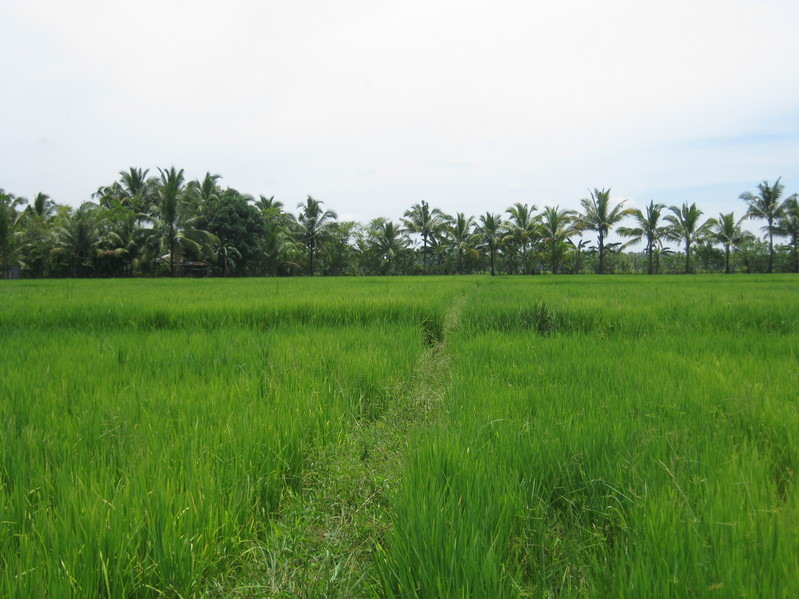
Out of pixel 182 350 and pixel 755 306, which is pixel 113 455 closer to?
pixel 182 350

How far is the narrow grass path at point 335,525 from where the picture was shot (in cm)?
104

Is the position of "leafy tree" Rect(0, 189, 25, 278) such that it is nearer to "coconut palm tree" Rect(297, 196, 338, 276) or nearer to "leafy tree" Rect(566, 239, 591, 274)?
"coconut palm tree" Rect(297, 196, 338, 276)

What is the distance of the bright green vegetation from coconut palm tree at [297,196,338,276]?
104 ft

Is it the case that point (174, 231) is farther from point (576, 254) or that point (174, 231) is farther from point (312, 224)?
point (576, 254)

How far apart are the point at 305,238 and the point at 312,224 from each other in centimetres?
145

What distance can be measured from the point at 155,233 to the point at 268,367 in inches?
1129

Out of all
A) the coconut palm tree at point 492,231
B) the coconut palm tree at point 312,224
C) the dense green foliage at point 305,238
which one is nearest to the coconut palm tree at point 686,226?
the dense green foliage at point 305,238

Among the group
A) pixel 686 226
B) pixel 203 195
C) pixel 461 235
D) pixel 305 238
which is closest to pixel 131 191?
pixel 203 195

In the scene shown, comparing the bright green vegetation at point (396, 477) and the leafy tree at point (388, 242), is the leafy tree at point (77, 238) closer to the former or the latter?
the leafy tree at point (388, 242)

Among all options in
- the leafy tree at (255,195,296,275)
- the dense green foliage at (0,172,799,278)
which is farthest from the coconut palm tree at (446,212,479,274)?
the leafy tree at (255,195,296,275)

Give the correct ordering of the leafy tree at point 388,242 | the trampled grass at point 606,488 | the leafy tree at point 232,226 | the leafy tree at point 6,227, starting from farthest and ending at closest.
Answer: the leafy tree at point 388,242
the leafy tree at point 232,226
the leafy tree at point 6,227
the trampled grass at point 606,488

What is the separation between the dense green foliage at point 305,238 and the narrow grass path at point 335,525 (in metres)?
28.2

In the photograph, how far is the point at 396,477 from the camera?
1507 mm

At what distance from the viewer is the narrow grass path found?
104 centimetres
